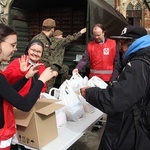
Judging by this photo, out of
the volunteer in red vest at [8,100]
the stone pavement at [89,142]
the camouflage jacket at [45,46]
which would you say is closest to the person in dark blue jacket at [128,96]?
the volunteer in red vest at [8,100]

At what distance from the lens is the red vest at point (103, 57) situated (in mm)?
3650

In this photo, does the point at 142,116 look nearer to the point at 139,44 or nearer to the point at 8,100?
the point at 139,44

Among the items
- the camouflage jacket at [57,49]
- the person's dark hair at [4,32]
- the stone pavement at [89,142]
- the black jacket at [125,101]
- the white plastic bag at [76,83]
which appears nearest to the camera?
the black jacket at [125,101]

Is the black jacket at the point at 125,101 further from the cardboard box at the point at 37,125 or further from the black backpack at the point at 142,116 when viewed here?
the cardboard box at the point at 37,125

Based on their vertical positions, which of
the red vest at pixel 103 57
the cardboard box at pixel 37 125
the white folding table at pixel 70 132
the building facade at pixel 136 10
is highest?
the building facade at pixel 136 10

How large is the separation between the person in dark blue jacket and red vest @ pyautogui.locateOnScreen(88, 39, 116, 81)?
187cm

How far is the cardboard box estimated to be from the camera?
5.62ft

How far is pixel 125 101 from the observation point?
150 centimetres

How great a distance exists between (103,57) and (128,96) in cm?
222

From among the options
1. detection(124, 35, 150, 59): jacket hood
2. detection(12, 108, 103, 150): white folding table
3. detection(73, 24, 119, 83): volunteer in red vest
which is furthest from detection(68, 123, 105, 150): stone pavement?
detection(124, 35, 150, 59): jacket hood

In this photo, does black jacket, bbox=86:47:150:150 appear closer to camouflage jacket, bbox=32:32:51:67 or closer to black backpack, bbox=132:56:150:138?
black backpack, bbox=132:56:150:138

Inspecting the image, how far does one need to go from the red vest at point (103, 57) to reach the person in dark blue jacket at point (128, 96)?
6.15 ft

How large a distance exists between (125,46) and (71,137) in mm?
876

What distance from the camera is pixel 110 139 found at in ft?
5.62
